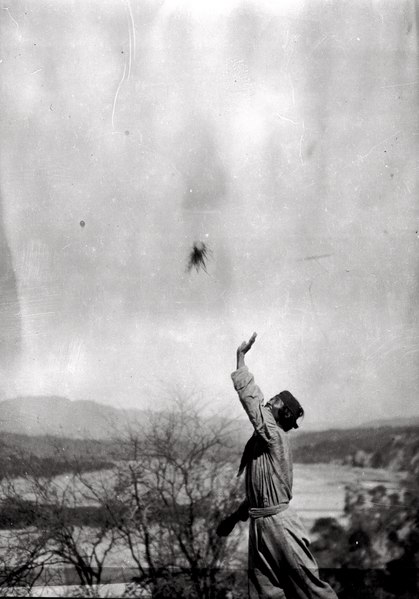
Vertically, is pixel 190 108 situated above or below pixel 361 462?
above

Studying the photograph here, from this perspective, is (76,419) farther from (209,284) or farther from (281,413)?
(281,413)

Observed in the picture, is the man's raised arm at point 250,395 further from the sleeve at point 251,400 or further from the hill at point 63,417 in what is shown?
the hill at point 63,417

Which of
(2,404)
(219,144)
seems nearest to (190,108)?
(219,144)

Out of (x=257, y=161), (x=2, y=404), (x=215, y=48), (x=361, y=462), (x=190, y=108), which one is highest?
(x=215, y=48)

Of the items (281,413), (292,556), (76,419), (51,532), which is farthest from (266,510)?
(51,532)

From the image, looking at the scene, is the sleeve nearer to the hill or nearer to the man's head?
the man's head

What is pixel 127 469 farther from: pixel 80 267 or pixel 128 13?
pixel 128 13

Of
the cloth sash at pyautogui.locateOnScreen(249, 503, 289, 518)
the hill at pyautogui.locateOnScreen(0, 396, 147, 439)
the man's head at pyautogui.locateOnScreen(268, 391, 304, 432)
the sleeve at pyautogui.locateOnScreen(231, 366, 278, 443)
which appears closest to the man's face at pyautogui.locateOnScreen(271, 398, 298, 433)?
the man's head at pyautogui.locateOnScreen(268, 391, 304, 432)
